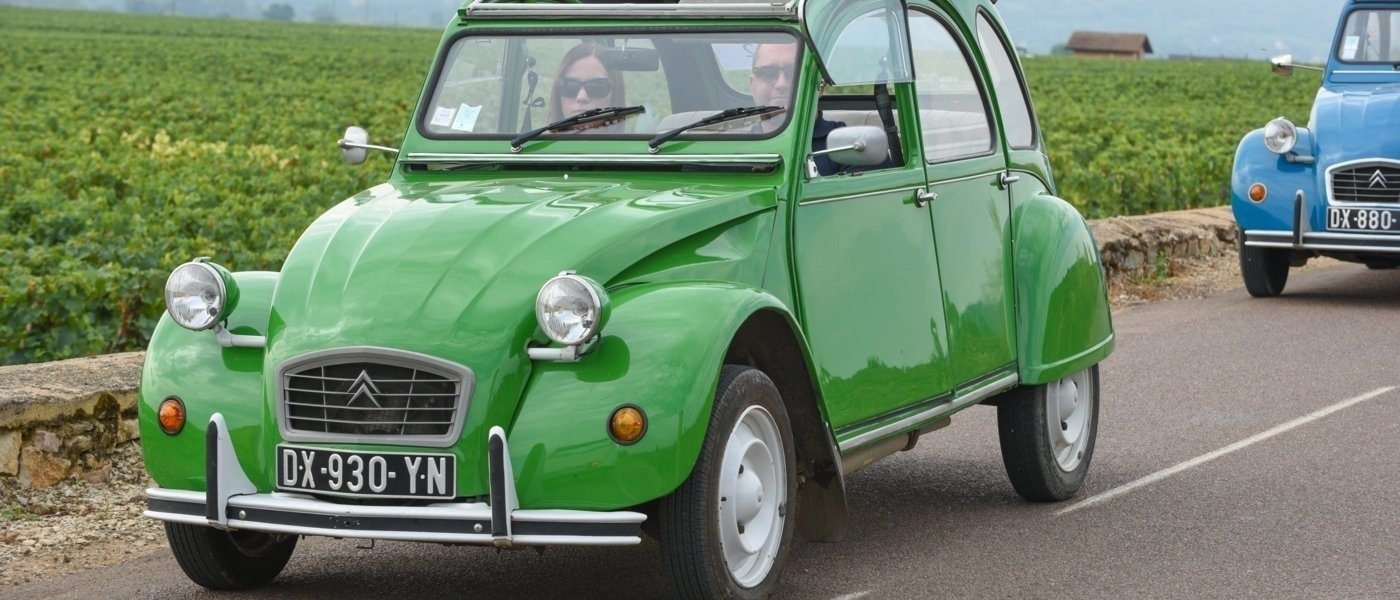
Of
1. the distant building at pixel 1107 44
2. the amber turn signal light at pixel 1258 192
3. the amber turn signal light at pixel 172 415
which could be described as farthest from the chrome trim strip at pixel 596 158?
the distant building at pixel 1107 44

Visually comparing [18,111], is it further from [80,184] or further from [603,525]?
[603,525]

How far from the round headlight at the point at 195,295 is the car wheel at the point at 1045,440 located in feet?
10.2

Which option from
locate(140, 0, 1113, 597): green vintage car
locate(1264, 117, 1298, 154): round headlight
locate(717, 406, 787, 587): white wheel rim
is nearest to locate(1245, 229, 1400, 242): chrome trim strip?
locate(1264, 117, 1298, 154): round headlight

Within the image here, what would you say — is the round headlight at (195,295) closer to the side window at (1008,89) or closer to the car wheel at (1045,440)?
the car wheel at (1045,440)

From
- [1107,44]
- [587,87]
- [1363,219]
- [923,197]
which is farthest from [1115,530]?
[1107,44]

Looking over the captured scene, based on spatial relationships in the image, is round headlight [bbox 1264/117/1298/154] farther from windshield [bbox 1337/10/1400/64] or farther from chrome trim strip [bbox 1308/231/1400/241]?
windshield [bbox 1337/10/1400/64]

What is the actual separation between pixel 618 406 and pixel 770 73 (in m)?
1.71

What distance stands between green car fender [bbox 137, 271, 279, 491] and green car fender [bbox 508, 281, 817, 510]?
2.56 ft

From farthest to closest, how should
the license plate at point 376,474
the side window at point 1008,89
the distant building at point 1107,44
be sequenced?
the distant building at point 1107,44 < the side window at point 1008,89 < the license plate at point 376,474

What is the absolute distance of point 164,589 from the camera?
557 centimetres

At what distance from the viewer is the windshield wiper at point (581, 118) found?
5949mm

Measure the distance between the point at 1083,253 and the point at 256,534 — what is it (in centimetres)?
340

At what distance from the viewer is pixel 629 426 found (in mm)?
4562

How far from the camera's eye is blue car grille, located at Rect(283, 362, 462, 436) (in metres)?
4.68
